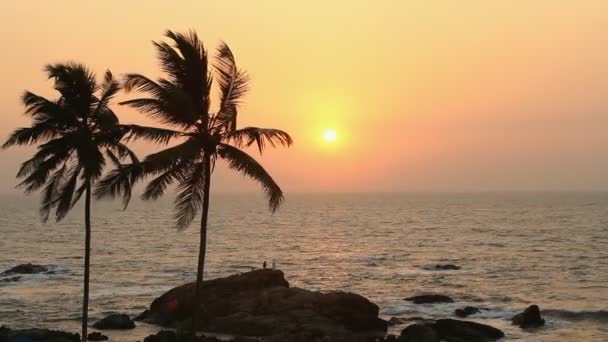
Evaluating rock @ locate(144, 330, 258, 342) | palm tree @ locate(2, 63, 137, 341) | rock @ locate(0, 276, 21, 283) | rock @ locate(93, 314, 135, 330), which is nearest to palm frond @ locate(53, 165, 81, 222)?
palm tree @ locate(2, 63, 137, 341)

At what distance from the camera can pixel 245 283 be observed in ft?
143

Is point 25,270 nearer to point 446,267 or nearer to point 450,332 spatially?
point 446,267

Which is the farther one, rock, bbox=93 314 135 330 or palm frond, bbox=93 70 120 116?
rock, bbox=93 314 135 330

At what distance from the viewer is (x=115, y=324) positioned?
4134 cm

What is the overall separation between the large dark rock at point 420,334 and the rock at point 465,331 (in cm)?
102

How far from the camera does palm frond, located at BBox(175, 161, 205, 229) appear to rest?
23.3 meters

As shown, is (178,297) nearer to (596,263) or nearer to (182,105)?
(182,105)

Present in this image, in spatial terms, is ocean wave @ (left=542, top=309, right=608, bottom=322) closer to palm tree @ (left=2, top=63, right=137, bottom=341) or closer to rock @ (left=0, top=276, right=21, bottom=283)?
palm tree @ (left=2, top=63, right=137, bottom=341)


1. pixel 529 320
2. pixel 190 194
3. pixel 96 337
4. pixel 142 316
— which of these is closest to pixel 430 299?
pixel 529 320

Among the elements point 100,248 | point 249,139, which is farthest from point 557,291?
point 100,248

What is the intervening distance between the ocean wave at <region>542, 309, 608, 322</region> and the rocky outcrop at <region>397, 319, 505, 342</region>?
9.99m

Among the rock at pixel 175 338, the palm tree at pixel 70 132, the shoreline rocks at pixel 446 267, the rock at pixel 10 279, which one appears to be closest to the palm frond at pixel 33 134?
the palm tree at pixel 70 132

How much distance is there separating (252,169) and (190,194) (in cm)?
253

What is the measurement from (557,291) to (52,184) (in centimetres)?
4671
